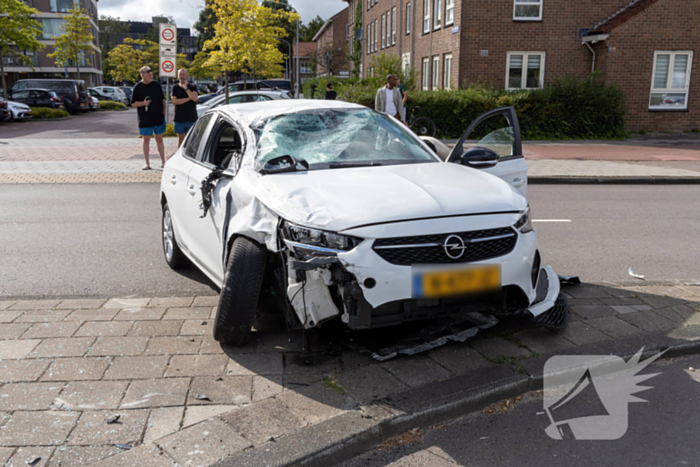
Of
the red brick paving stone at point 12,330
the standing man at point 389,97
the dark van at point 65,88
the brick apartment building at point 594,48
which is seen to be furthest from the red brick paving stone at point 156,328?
the dark van at point 65,88

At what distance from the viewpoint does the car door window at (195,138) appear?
17.4ft

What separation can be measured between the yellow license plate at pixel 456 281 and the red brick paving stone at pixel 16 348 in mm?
2429

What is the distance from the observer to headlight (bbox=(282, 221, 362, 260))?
337cm

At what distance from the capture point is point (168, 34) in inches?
693

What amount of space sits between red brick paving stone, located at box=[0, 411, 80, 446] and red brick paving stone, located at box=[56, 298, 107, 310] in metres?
1.69

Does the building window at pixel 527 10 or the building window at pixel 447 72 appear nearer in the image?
the building window at pixel 527 10

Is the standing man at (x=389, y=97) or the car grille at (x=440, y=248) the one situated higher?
the standing man at (x=389, y=97)

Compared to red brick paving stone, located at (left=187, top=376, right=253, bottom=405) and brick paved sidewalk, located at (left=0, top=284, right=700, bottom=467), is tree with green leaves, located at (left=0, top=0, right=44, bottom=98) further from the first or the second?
red brick paving stone, located at (left=187, top=376, right=253, bottom=405)

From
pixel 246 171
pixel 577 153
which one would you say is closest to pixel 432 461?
pixel 246 171

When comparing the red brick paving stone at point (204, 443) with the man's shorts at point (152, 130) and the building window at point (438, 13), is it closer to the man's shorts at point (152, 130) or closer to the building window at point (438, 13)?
the man's shorts at point (152, 130)

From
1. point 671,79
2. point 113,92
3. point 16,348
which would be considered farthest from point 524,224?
point 113,92

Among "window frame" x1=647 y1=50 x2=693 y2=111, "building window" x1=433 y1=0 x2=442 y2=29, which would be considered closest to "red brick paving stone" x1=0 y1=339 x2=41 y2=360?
"window frame" x1=647 y1=50 x2=693 y2=111

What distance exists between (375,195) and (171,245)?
292 cm

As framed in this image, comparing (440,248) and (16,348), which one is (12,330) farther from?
(440,248)
